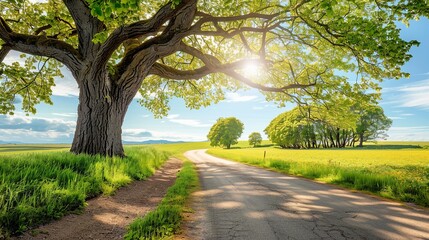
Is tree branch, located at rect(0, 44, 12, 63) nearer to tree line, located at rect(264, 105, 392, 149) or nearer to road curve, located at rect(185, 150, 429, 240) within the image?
road curve, located at rect(185, 150, 429, 240)

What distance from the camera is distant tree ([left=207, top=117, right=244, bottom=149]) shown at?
82.3m

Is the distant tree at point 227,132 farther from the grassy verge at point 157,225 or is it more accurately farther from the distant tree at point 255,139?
the grassy verge at point 157,225

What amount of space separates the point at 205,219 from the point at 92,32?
1042 centimetres

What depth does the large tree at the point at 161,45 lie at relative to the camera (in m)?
9.64

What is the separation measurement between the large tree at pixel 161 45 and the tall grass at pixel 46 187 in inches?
123

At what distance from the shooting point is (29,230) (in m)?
4.52

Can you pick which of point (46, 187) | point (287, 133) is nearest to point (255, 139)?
point (287, 133)

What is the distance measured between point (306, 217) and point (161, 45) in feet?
29.1

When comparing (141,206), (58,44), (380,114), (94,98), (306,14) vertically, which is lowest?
(141,206)

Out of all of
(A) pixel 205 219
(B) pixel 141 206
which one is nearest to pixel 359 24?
(A) pixel 205 219

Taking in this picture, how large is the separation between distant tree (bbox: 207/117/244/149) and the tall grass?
72.8 m

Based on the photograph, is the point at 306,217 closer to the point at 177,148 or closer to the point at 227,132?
the point at 227,132

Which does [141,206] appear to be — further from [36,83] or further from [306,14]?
[36,83]

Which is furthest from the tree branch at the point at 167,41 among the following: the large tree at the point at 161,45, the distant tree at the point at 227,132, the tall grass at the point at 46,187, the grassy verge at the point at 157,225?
the distant tree at the point at 227,132
